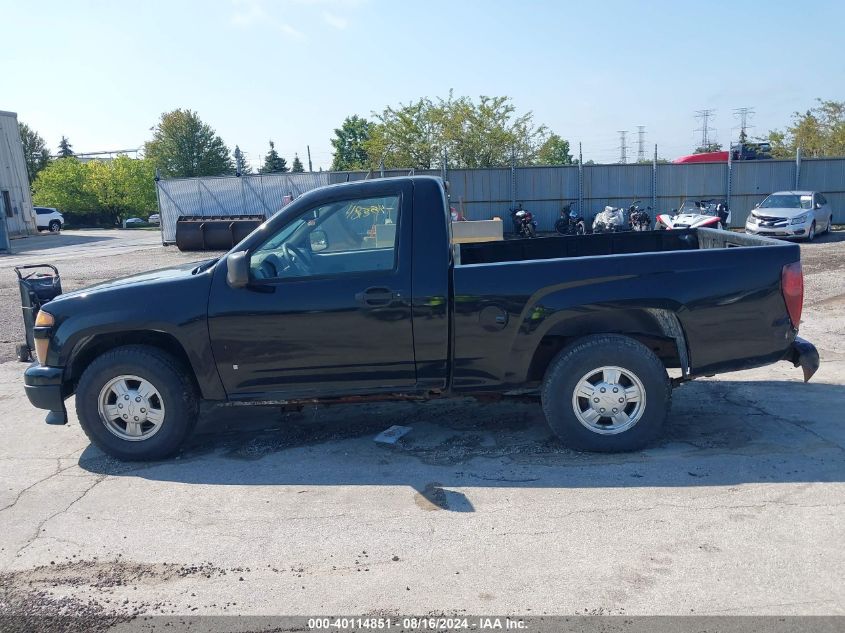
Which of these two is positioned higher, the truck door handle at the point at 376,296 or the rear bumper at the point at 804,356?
the truck door handle at the point at 376,296

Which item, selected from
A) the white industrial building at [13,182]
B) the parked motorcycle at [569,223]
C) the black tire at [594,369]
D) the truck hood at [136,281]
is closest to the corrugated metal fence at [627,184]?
the parked motorcycle at [569,223]

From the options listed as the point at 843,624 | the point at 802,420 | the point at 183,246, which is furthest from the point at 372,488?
the point at 183,246

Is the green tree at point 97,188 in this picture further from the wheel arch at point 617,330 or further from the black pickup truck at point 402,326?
the wheel arch at point 617,330

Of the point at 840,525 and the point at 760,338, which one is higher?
the point at 760,338

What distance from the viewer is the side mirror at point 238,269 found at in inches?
195

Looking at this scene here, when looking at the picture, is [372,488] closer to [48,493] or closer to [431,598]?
[431,598]

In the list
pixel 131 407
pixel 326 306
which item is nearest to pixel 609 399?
pixel 326 306

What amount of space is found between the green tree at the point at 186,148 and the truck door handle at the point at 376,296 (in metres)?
66.5

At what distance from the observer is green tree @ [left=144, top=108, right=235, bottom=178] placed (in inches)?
2667

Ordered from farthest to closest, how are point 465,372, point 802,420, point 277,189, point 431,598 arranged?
point 277,189
point 802,420
point 465,372
point 431,598

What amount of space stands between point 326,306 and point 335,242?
508 mm

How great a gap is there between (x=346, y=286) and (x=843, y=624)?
342 centimetres

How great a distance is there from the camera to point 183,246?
25547mm

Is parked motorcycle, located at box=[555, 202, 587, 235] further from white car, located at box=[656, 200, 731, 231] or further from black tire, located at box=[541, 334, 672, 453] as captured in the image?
black tire, located at box=[541, 334, 672, 453]
